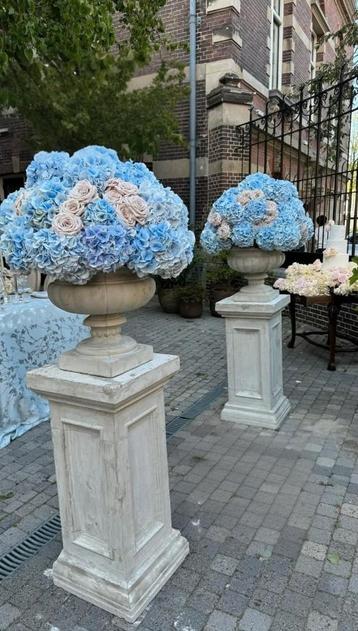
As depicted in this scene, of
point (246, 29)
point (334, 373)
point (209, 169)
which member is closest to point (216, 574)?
point (334, 373)

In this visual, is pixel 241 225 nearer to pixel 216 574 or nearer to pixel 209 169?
pixel 216 574

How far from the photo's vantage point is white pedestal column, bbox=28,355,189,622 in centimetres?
167

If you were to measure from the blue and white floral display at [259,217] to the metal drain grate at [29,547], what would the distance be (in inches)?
81.9

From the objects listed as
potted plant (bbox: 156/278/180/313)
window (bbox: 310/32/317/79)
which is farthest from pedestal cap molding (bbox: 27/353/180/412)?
window (bbox: 310/32/317/79)

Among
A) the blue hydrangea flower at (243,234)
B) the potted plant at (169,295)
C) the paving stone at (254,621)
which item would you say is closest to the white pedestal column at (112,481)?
the paving stone at (254,621)

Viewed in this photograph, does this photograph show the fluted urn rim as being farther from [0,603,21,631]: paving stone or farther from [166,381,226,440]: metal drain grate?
[166,381,226,440]: metal drain grate

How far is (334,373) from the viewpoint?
4547mm

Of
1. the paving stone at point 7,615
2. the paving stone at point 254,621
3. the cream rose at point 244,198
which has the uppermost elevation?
the cream rose at point 244,198

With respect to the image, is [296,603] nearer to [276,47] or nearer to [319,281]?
[319,281]

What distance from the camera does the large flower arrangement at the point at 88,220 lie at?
1453mm

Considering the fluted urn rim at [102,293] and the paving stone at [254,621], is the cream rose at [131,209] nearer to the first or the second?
the fluted urn rim at [102,293]

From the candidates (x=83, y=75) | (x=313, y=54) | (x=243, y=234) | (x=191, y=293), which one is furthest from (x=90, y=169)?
(x=313, y=54)

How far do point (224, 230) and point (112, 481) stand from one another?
76.3 inches

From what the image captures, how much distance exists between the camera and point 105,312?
1635 millimetres
